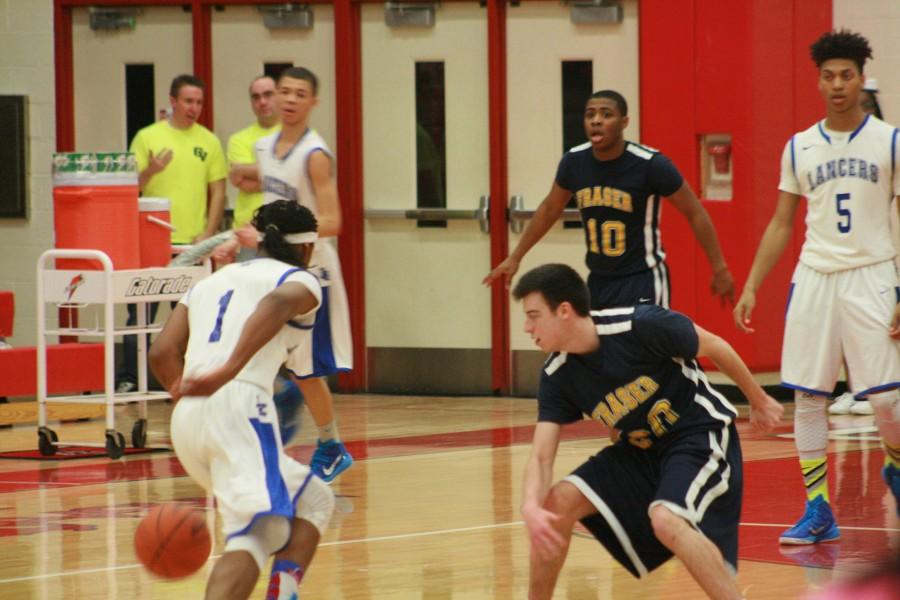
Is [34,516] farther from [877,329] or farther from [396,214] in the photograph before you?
[396,214]

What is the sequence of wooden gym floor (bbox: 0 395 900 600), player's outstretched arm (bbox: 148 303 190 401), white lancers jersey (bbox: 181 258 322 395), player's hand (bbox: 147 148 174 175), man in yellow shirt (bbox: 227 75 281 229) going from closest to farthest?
white lancers jersey (bbox: 181 258 322 395), player's outstretched arm (bbox: 148 303 190 401), wooden gym floor (bbox: 0 395 900 600), man in yellow shirt (bbox: 227 75 281 229), player's hand (bbox: 147 148 174 175)

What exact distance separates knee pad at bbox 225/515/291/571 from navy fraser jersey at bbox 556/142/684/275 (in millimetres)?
3265

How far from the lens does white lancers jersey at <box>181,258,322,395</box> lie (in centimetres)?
514

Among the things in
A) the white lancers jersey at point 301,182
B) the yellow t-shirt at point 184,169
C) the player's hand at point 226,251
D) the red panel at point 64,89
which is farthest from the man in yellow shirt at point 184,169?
the player's hand at point 226,251

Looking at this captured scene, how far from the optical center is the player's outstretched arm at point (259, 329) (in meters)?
5.02

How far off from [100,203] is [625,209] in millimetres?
3693

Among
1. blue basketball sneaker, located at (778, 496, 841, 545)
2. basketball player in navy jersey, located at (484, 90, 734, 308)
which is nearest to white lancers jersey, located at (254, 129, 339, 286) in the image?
basketball player in navy jersey, located at (484, 90, 734, 308)

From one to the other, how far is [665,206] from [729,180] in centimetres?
50

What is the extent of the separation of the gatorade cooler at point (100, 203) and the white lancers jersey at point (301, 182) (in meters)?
1.87

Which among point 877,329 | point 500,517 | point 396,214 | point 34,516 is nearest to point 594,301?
point 500,517

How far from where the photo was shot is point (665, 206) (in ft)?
39.7

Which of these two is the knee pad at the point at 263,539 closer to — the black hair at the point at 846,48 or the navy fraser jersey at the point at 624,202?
the black hair at the point at 846,48

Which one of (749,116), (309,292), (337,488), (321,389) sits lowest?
(337,488)

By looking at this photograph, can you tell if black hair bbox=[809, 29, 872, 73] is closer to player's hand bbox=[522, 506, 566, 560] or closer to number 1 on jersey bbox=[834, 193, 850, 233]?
number 1 on jersey bbox=[834, 193, 850, 233]
